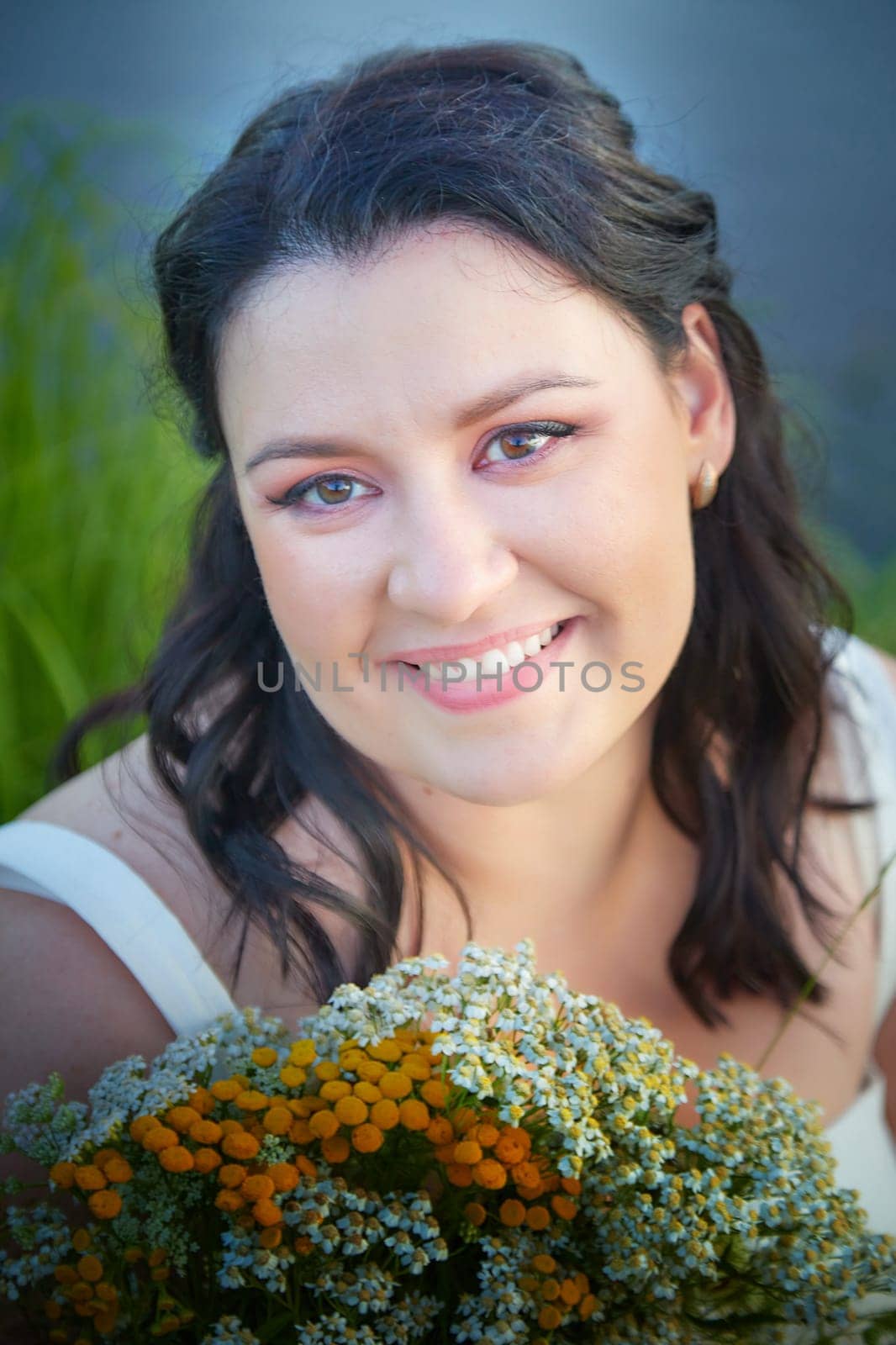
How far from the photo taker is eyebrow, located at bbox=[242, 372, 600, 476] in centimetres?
106

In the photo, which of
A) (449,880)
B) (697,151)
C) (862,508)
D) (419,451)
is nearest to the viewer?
(419,451)

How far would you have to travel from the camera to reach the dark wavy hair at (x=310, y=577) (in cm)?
111

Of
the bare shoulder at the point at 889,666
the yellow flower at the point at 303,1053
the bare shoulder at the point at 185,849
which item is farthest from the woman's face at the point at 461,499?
the bare shoulder at the point at 889,666

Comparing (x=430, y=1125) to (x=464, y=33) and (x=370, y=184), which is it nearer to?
(x=370, y=184)

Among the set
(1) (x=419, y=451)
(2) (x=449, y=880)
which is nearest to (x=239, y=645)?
(2) (x=449, y=880)

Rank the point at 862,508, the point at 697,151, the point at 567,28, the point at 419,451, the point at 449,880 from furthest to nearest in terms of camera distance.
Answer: the point at 862,508 → the point at 697,151 → the point at 567,28 → the point at 449,880 → the point at 419,451

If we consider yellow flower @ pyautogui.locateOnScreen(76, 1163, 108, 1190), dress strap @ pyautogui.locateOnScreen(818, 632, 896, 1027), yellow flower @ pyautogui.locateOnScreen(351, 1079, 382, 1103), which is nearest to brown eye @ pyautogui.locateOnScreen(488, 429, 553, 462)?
yellow flower @ pyautogui.locateOnScreen(351, 1079, 382, 1103)

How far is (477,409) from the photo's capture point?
106 cm

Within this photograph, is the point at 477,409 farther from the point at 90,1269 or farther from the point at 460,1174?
the point at 90,1269

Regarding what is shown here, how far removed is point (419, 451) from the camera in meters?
1.07

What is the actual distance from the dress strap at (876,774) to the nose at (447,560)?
0.75 meters

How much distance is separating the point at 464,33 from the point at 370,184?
0.49 m

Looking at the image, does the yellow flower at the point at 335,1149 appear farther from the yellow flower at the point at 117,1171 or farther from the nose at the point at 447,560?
the nose at the point at 447,560

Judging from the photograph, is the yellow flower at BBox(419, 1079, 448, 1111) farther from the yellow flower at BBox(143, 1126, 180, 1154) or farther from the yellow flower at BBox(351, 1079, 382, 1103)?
the yellow flower at BBox(143, 1126, 180, 1154)
